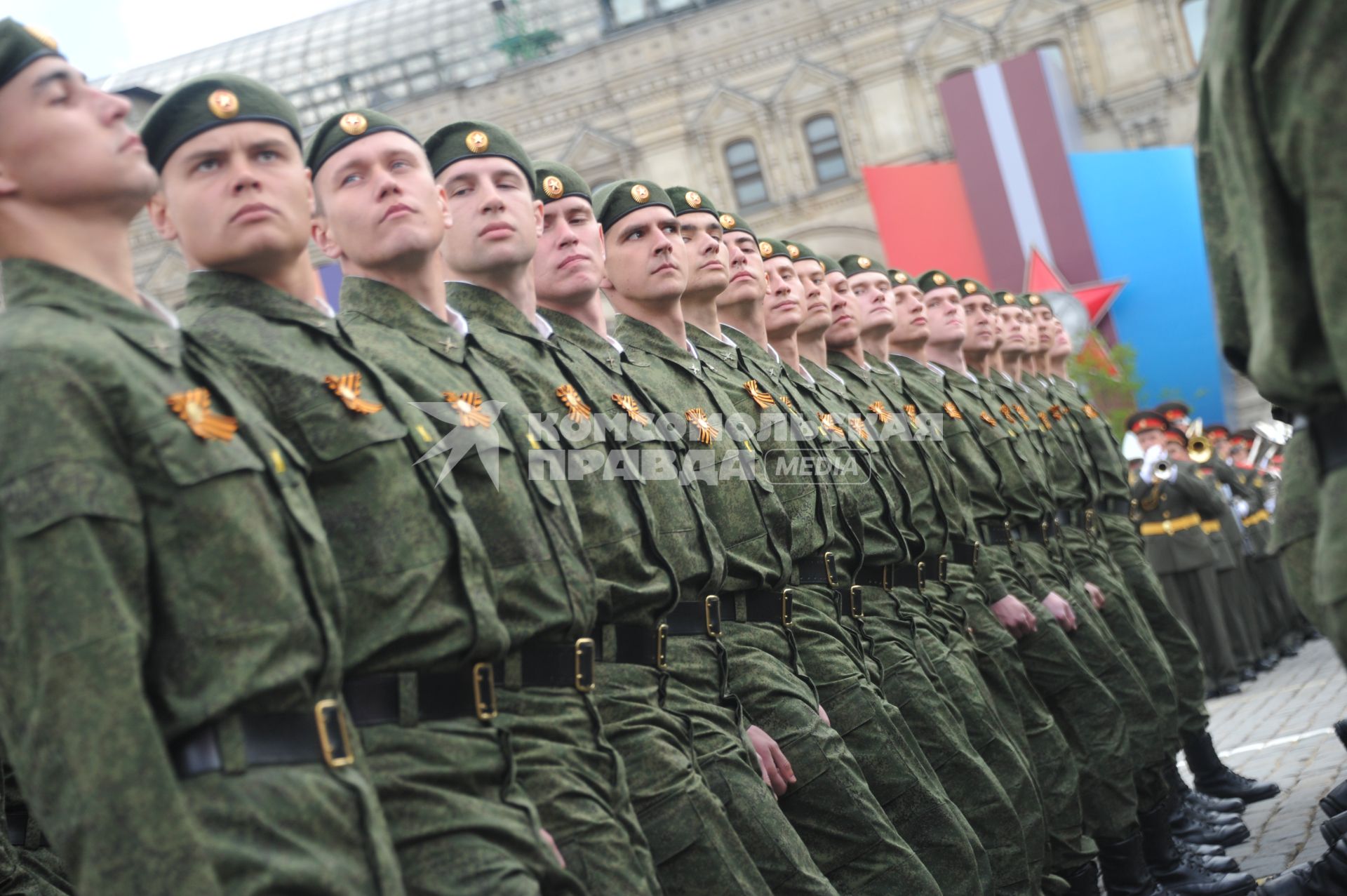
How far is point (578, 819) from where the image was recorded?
3.21 meters

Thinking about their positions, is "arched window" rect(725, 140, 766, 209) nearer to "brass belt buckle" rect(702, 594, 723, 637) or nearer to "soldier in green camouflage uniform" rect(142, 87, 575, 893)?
"brass belt buckle" rect(702, 594, 723, 637)

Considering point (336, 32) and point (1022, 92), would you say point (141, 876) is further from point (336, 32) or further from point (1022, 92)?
point (336, 32)

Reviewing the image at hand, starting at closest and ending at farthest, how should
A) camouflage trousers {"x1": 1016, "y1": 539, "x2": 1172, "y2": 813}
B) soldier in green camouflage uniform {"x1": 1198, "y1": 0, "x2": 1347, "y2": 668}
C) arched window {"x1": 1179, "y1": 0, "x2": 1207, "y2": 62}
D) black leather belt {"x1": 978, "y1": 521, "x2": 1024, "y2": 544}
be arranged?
soldier in green camouflage uniform {"x1": 1198, "y1": 0, "x2": 1347, "y2": 668}
camouflage trousers {"x1": 1016, "y1": 539, "x2": 1172, "y2": 813}
black leather belt {"x1": 978, "y1": 521, "x2": 1024, "y2": 544}
arched window {"x1": 1179, "y1": 0, "x2": 1207, "y2": 62}

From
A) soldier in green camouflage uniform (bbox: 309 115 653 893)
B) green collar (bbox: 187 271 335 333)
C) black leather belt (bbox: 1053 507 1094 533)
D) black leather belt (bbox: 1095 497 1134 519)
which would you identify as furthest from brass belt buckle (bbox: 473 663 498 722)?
black leather belt (bbox: 1095 497 1134 519)

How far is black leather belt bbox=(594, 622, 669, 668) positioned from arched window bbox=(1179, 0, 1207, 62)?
107 feet

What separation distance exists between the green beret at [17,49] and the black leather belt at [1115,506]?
25.2 feet

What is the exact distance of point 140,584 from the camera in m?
2.46

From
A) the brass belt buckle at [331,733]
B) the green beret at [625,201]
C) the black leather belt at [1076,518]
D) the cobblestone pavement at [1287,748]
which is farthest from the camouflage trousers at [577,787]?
the black leather belt at [1076,518]

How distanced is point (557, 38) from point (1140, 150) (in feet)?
54.9

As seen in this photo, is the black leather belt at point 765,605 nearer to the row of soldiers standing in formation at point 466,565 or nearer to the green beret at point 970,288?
the row of soldiers standing in formation at point 466,565

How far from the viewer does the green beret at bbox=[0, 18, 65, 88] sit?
2.71 m

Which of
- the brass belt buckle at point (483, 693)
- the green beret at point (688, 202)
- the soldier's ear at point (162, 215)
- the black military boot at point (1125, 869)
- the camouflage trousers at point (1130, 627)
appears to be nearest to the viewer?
the brass belt buckle at point (483, 693)

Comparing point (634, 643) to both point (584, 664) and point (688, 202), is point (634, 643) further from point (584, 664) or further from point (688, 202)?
point (688, 202)

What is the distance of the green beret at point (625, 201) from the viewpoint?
17.4ft
